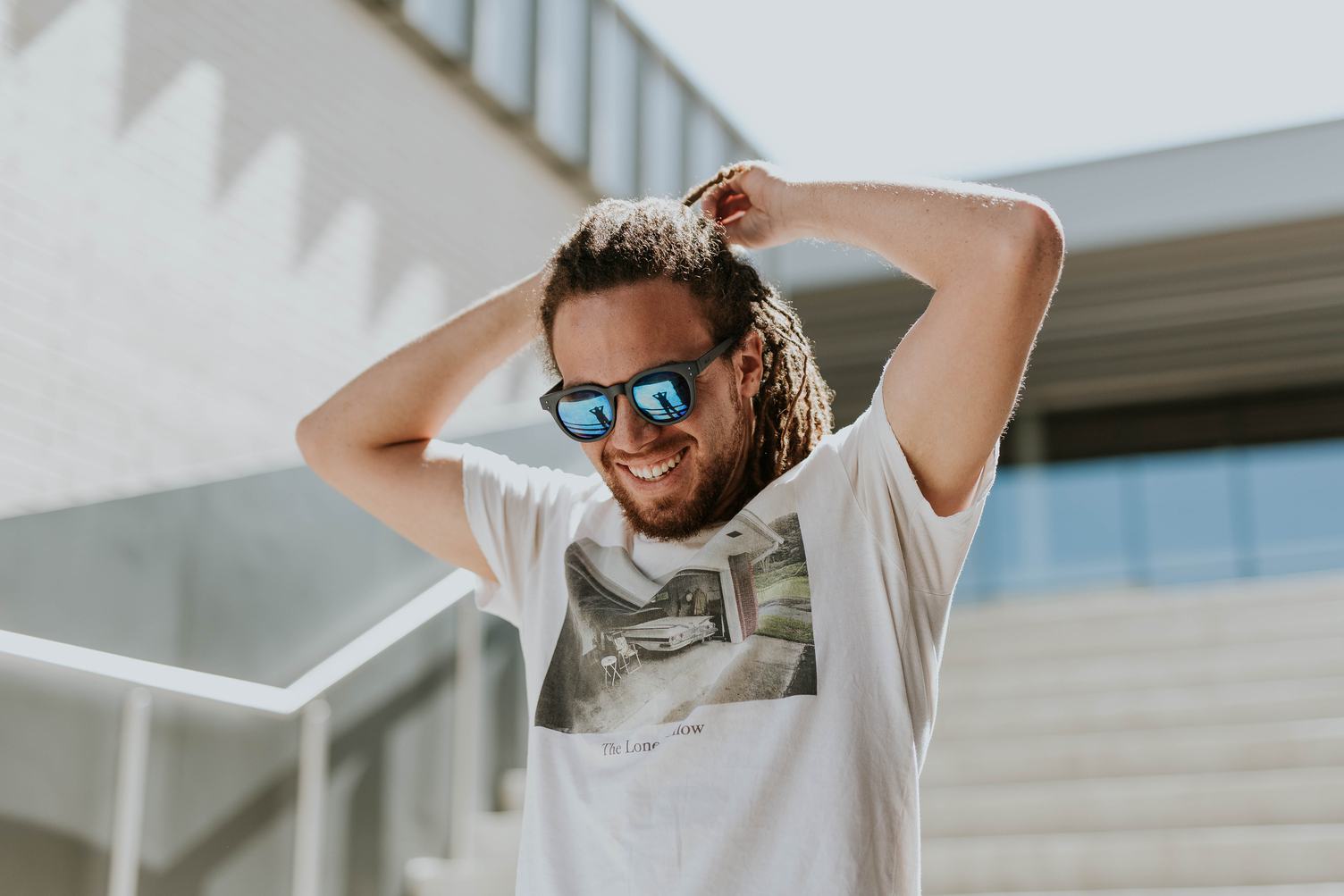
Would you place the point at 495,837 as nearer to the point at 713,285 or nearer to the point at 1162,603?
the point at 713,285

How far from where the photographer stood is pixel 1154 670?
17.0ft

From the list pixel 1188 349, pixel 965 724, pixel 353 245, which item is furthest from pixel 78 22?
pixel 1188 349

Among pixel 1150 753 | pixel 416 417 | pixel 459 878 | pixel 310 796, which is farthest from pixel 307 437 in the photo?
pixel 1150 753

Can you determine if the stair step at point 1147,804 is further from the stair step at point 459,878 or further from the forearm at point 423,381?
the forearm at point 423,381

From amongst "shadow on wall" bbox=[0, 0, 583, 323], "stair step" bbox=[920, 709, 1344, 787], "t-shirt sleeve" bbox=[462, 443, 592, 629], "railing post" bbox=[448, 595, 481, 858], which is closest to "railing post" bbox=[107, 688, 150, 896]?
"t-shirt sleeve" bbox=[462, 443, 592, 629]

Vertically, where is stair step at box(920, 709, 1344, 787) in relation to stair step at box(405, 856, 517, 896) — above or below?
above

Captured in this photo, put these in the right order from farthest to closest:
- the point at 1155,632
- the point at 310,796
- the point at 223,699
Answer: the point at 1155,632, the point at 310,796, the point at 223,699

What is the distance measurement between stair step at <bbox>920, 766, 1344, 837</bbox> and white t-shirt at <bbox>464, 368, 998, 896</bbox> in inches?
109

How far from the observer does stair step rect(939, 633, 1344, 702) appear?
4984 mm

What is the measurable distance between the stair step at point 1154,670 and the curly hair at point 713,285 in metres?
3.76

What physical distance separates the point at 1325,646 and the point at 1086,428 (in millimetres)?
7002

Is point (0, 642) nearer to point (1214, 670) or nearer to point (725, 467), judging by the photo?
point (725, 467)

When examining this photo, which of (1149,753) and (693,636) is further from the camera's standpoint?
(1149,753)

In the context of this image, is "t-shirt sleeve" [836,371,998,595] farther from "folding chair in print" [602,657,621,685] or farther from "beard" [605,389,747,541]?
"folding chair in print" [602,657,621,685]
